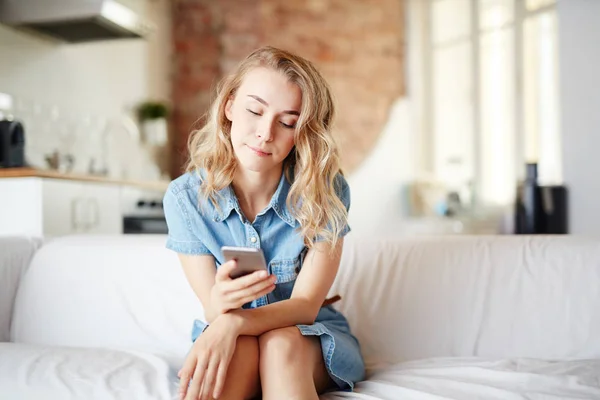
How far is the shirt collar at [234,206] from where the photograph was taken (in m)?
1.38

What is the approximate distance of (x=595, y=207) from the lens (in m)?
2.61

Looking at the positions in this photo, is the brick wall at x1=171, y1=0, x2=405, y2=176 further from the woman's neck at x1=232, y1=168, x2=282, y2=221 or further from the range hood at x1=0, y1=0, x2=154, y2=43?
the woman's neck at x1=232, y1=168, x2=282, y2=221

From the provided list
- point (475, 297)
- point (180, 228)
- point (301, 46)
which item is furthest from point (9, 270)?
point (301, 46)

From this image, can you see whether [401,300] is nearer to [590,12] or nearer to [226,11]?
[590,12]

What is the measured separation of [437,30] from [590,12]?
2.46 metres

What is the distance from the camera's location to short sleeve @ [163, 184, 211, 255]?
53.7 inches

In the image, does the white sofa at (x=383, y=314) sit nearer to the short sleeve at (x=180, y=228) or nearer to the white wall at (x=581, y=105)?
the short sleeve at (x=180, y=228)

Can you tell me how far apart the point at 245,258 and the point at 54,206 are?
1.60 m

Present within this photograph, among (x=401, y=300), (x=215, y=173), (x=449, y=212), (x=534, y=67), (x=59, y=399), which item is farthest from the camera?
(x=449, y=212)

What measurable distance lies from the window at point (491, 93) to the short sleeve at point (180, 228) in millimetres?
3285

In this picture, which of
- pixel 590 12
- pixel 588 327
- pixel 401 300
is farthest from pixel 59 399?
pixel 590 12

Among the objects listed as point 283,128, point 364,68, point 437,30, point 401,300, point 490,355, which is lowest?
point 490,355

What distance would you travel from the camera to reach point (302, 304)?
128 centimetres

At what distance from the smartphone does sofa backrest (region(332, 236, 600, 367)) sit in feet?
2.05
